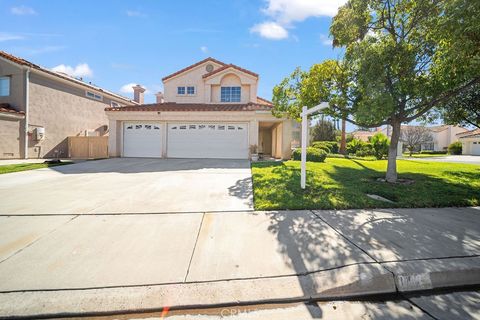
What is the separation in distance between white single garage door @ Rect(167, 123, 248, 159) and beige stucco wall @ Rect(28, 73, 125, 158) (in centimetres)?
957

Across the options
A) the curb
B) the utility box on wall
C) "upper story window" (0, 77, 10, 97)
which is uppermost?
"upper story window" (0, 77, 10, 97)

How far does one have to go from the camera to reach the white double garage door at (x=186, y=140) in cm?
1539

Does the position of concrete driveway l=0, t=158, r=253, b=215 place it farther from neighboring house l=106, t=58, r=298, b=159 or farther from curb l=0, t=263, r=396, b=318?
neighboring house l=106, t=58, r=298, b=159

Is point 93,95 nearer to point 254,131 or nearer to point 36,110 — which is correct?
point 36,110

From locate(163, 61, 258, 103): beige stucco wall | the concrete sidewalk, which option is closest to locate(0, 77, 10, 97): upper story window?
locate(163, 61, 258, 103): beige stucco wall

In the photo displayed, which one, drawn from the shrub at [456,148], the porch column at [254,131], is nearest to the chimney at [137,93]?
the porch column at [254,131]

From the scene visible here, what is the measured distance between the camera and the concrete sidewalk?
2.57 metres

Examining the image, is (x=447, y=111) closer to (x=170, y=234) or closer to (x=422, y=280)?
(x=422, y=280)

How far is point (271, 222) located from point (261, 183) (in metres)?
3.02

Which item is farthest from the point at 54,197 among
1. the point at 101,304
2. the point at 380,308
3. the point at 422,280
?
the point at 422,280

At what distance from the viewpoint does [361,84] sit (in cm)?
743

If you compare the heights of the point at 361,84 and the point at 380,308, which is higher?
the point at 361,84

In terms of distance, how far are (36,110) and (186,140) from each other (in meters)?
11.3

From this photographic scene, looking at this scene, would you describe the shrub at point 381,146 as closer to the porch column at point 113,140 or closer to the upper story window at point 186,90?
the upper story window at point 186,90
